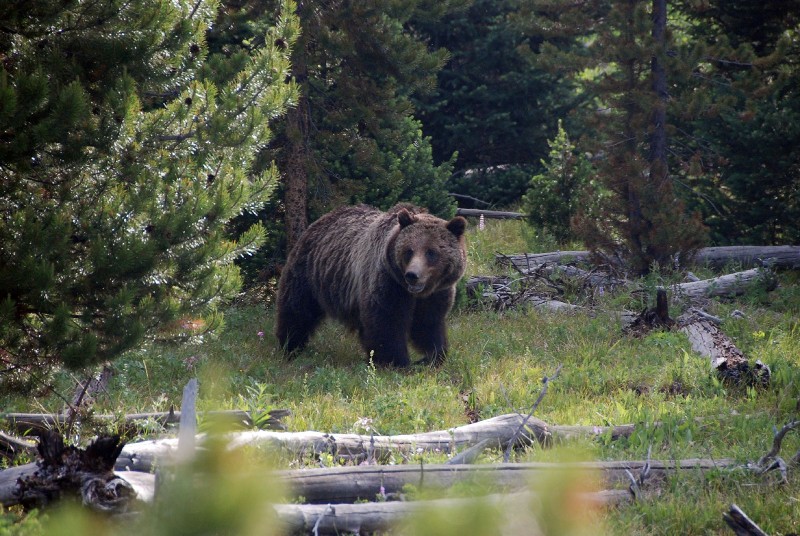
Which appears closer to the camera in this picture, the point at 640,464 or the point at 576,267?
the point at 640,464

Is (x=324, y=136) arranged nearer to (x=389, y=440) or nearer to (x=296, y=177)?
(x=296, y=177)

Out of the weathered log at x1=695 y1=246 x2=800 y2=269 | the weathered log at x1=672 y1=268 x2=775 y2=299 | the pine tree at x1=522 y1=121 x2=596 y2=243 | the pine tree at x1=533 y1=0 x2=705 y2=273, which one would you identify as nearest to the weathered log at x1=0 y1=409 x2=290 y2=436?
the weathered log at x1=672 y1=268 x2=775 y2=299

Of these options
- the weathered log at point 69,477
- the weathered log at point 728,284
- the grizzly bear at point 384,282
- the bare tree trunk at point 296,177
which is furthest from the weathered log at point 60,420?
the weathered log at point 728,284

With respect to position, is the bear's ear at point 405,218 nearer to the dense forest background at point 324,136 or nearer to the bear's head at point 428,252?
the bear's head at point 428,252

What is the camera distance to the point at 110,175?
4562 millimetres

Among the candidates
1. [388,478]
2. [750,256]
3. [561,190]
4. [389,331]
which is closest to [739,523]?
[388,478]

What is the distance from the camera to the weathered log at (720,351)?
5.92 meters

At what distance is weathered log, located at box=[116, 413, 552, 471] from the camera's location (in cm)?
384

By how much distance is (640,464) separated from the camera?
403 centimetres

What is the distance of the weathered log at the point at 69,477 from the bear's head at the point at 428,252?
12.9 ft

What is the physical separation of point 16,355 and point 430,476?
2471 millimetres

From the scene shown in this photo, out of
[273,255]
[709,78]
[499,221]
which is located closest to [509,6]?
[499,221]

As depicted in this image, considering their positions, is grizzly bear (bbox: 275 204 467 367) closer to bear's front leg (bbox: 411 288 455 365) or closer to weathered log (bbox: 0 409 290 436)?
bear's front leg (bbox: 411 288 455 365)

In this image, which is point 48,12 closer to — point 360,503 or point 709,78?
point 360,503
